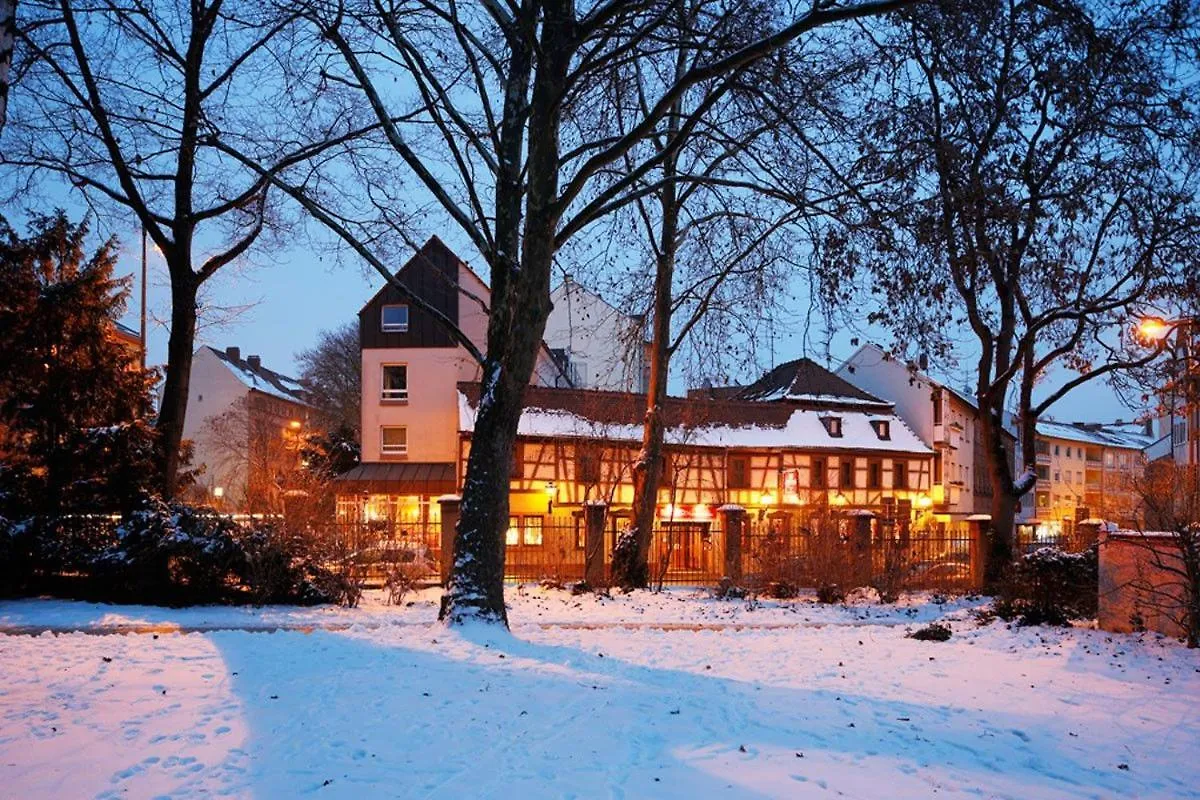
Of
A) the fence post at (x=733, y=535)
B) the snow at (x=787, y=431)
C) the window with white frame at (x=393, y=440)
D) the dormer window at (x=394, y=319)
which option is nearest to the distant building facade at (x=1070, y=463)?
the snow at (x=787, y=431)

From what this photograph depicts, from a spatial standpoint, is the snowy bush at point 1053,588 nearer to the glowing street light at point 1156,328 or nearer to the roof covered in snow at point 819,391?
the glowing street light at point 1156,328

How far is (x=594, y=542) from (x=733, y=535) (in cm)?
305

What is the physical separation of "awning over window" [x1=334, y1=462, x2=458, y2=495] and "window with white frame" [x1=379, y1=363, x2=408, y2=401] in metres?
3.28

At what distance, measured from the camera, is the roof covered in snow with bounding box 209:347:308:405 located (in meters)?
56.1

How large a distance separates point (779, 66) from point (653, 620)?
289 inches

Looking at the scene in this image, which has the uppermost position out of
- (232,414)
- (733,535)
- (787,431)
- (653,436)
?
(232,414)

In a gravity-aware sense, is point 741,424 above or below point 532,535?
above

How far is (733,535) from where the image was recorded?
61.8 ft

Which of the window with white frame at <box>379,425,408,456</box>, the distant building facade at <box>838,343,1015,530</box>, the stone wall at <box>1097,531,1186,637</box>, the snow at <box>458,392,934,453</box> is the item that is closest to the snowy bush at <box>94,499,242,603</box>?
the stone wall at <box>1097,531,1186,637</box>

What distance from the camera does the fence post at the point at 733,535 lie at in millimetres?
18188

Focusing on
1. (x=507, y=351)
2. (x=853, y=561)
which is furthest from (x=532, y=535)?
(x=507, y=351)

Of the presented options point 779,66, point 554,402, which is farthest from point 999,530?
point 554,402

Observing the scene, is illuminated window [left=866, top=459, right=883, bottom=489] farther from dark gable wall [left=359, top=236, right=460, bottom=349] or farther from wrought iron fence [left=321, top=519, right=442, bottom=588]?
wrought iron fence [left=321, top=519, right=442, bottom=588]

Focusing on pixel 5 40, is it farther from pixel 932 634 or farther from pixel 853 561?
pixel 853 561
